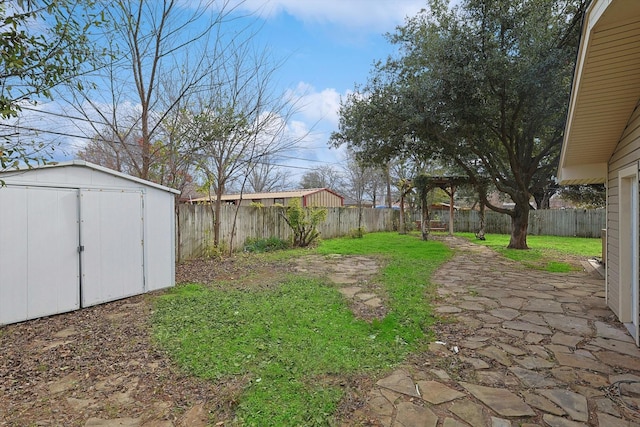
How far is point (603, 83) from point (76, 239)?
6524mm

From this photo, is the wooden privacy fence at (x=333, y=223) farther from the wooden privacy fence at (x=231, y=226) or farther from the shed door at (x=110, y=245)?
the shed door at (x=110, y=245)

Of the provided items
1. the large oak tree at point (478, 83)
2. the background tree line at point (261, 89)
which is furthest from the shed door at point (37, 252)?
the large oak tree at point (478, 83)

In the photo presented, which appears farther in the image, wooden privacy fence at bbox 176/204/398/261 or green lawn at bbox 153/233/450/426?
wooden privacy fence at bbox 176/204/398/261

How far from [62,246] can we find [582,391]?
5709 millimetres

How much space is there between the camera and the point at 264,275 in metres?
6.22

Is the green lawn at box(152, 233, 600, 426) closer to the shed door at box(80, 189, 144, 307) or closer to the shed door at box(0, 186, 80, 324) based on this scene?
the shed door at box(80, 189, 144, 307)

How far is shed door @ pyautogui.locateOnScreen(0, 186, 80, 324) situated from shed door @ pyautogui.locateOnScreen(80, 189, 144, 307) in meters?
0.13

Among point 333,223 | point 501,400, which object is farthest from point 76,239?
point 333,223

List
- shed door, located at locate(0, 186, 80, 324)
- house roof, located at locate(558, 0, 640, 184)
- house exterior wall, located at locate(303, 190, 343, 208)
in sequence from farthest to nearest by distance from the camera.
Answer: house exterior wall, located at locate(303, 190, 343, 208) < shed door, located at locate(0, 186, 80, 324) < house roof, located at locate(558, 0, 640, 184)

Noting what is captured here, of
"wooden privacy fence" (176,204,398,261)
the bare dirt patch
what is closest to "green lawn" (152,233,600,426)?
the bare dirt patch

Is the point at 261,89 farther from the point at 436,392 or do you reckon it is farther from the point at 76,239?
the point at 436,392

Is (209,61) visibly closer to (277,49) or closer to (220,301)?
(277,49)

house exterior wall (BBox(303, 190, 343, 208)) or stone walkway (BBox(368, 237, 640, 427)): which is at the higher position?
house exterior wall (BBox(303, 190, 343, 208))

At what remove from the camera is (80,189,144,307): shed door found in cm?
437
